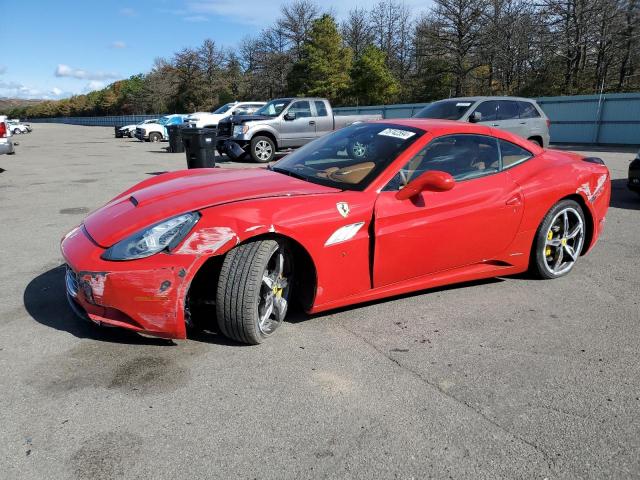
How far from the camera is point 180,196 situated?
328cm

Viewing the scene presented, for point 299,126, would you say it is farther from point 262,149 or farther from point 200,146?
Answer: point 200,146

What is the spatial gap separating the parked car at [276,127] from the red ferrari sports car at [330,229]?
10.5 metres

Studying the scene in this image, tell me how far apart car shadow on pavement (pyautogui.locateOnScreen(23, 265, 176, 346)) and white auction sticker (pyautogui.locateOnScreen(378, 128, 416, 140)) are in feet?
7.27

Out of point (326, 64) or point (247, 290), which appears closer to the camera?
point (247, 290)

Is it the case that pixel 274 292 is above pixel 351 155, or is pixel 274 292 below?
below

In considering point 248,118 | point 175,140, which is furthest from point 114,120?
point 248,118

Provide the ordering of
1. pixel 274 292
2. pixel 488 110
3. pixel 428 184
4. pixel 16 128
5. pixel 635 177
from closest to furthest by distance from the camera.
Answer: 1. pixel 274 292
2. pixel 428 184
3. pixel 635 177
4. pixel 488 110
5. pixel 16 128

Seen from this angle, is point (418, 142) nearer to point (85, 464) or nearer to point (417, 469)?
point (417, 469)

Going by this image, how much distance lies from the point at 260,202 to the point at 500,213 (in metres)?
1.94

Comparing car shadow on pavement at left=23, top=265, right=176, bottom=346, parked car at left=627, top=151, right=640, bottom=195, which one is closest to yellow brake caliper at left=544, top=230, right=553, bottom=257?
car shadow on pavement at left=23, top=265, right=176, bottom=346

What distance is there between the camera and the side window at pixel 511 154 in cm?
410

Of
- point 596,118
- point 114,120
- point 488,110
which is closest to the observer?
point 488,110

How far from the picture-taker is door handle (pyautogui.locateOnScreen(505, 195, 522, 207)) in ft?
12.8

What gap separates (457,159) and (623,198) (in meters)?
6.14
